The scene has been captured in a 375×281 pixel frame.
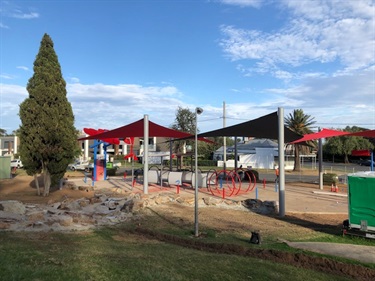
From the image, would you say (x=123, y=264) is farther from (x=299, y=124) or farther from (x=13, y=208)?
(x=299, y=124)

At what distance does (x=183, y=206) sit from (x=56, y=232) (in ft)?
16.6

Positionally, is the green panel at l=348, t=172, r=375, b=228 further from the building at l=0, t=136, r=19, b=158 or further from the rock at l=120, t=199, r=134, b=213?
the building at l=0, t=136, r=19, b=158

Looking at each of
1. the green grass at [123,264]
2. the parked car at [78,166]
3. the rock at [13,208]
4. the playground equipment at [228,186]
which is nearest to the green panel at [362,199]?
the green grass at [123,264]

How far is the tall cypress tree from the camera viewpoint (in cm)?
1345

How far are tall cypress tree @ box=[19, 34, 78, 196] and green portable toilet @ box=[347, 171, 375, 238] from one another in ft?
33.9

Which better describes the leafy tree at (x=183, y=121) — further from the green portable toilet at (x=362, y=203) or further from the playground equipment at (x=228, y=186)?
the green portable toilet at (x=362, y=203)

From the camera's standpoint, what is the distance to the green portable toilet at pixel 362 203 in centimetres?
827

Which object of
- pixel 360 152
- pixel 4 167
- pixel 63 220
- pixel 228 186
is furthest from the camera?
pixel 360 152

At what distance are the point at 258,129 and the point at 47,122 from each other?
8956mm

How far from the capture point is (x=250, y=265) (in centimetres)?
561

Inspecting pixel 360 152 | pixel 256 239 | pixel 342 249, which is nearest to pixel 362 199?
pixel 342 249

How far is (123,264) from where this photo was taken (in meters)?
5.18

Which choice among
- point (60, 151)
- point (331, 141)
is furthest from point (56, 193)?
point (331, 141)

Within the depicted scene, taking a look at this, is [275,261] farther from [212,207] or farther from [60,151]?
[60,151]
